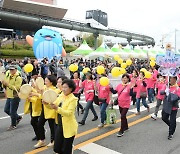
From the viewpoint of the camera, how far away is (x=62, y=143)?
160 inches

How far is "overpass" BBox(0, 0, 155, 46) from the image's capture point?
31.3 metres

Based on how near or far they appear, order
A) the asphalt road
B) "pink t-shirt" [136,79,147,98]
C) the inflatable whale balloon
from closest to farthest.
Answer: the asphalt road, "pink t-shirt" [136,79,147,98], the inflatable whale balloon

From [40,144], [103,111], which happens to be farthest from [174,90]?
[40,144]

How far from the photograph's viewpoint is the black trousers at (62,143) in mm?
3998

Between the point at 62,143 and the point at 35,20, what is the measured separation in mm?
30432

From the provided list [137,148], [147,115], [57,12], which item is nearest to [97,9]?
[57,12]

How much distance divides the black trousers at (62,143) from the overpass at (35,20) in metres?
28.3

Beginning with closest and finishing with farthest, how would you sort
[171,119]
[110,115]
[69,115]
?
[69,115] < [171,119] < [110,115]

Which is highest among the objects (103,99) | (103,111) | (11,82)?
(11,82)

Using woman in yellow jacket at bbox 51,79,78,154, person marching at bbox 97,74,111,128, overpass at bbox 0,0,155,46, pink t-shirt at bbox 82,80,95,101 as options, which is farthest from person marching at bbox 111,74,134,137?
overpass at bbox 0,0,155,46

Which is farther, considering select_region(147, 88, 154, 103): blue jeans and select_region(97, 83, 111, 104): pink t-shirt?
select_region(147, 88, 154, 103): blue jeans

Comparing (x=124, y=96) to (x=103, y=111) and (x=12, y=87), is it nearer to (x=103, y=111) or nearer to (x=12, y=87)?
(x=103, y=111)

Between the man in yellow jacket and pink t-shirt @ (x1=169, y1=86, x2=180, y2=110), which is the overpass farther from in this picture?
pink t-shirt @ (x1=169, y1=86, x2=180, y2=110)

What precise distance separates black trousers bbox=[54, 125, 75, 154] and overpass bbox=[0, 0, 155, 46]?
28.3 m
